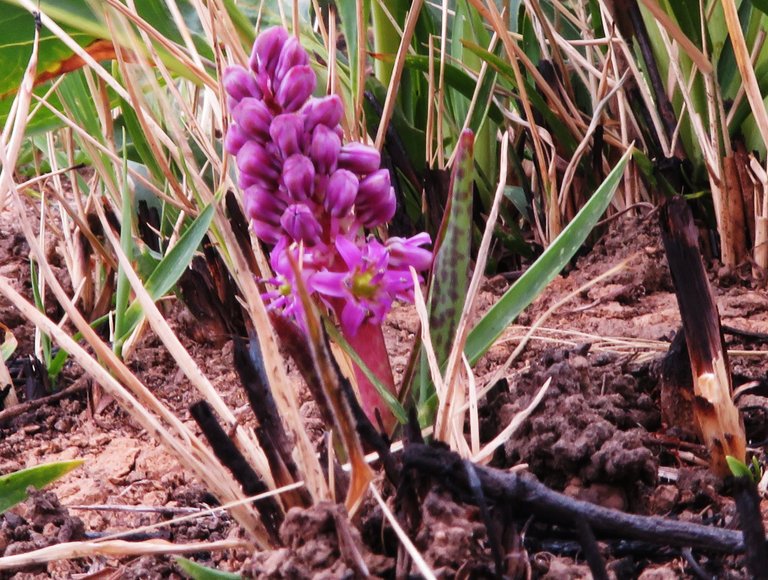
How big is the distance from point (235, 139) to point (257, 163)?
1.2 inches

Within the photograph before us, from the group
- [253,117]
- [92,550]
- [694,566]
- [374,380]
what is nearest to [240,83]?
[253,117]

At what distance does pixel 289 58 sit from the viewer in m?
0.72

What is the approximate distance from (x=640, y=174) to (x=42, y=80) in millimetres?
883

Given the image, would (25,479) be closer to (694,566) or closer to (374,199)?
(374,199)

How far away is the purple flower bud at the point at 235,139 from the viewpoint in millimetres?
731

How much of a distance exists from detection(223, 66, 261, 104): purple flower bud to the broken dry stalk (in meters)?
0.34

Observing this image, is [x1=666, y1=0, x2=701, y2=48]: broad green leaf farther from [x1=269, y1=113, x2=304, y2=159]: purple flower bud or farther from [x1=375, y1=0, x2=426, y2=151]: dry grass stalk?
[x1=269, y1=113, x2=304, y2=159]: purple flower bud

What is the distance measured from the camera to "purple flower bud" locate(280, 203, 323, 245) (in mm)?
714

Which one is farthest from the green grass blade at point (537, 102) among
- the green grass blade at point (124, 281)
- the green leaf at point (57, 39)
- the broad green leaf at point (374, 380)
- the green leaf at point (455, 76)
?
the broad green leaf at point (374, 380)

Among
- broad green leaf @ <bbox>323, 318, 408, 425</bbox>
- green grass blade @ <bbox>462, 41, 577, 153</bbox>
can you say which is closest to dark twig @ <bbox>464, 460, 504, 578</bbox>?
broad green leaf @ <bbox>323, 318, 408, 425</bbox>

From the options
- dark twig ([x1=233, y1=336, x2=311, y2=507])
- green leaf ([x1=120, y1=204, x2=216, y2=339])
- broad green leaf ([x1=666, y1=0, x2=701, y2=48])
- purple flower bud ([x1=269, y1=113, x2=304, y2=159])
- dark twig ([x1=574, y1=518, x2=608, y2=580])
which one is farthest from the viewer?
broad green leaf ([x1=666, y1=0, x2=701, y2=48])

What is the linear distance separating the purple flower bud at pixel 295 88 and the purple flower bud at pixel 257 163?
0.04 meters

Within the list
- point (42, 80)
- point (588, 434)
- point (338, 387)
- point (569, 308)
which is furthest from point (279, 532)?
point (42, 80)

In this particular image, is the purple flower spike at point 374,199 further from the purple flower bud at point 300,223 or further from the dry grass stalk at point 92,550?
the dry grass stalk at point 92,550
